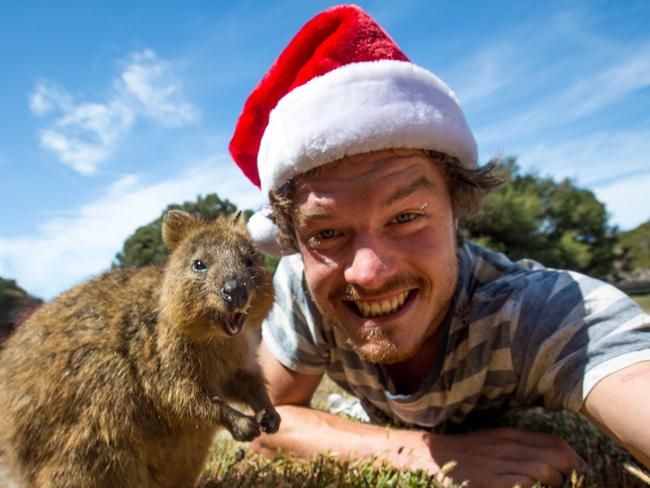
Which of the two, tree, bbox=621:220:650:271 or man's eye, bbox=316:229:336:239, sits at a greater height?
man's eye, bbox=316:229:336:239

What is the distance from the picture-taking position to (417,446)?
10.7 feet

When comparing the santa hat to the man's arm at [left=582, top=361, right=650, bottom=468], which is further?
the santa hat

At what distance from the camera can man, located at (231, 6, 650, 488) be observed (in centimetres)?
262

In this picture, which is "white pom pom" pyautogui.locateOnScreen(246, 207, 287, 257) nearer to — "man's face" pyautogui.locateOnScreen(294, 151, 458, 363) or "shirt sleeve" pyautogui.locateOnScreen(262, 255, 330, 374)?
"shirt sleeve" pyautogui.locateOnScreen(262, 255, 330, 374)

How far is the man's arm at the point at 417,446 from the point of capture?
9.39 ft

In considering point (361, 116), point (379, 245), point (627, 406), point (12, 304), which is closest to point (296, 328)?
point (379, 245)

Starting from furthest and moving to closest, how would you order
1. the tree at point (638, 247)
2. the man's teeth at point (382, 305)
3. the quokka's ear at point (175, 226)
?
the tree at point (638, 247) → the quokka's ear at point (175, 226) → the man's teeth at point (382, 305)

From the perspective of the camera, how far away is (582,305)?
2.81 metres

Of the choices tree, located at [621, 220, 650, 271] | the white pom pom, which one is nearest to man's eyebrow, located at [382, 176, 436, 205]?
the white pom pom

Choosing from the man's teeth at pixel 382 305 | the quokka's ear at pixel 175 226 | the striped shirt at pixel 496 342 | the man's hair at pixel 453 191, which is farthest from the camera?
the quokka's ear at pixel 175 226

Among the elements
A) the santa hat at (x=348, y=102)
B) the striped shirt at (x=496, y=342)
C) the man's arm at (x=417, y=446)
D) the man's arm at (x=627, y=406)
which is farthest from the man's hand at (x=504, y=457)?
the santa hat at (x=348, y=102)

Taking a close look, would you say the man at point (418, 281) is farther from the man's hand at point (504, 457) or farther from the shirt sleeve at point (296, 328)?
the shirt sleeve at point (296, 328)

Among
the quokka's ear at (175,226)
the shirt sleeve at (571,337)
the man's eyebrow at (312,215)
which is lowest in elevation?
the shirt sleeve at (571,337)

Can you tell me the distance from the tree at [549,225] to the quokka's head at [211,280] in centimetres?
1831
